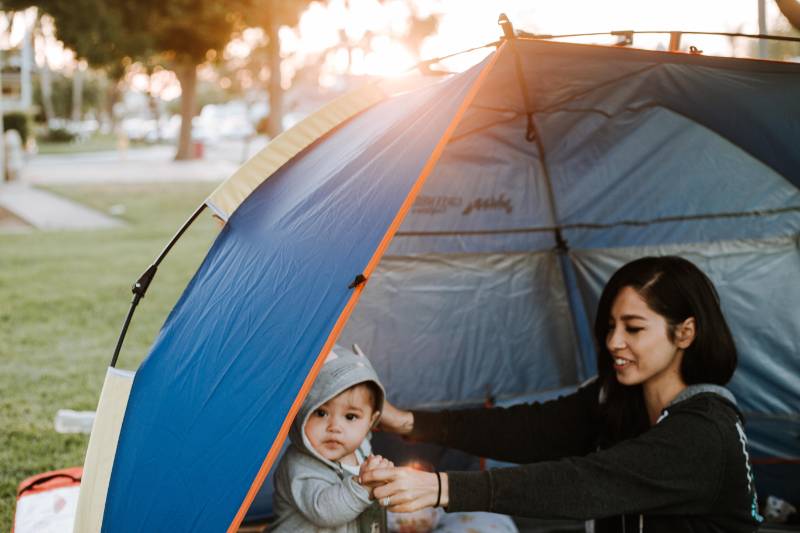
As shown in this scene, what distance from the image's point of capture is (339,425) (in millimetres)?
2262

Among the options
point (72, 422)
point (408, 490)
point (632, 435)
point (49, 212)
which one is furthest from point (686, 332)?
point (49, 212)

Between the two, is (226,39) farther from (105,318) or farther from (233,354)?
(233,354)

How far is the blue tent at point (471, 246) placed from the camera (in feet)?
6.27

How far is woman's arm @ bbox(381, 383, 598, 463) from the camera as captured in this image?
2564mm

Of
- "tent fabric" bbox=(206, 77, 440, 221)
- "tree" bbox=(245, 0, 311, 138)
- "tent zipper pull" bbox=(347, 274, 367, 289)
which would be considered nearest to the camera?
"tent zipper pull" bbox=(347, 274, 367, 289)

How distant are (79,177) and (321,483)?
54.3 feet

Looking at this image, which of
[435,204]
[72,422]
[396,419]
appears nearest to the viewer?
[396,419]

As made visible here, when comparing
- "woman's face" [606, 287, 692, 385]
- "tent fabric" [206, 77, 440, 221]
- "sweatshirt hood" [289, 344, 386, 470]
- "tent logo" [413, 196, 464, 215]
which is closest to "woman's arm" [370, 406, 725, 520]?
"woman's face" [606, 287, 692, 385]

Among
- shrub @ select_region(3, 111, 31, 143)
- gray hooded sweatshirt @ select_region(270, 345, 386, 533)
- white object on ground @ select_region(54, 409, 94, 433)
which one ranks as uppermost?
shrub @ select_region(3, 111, 31, 143)

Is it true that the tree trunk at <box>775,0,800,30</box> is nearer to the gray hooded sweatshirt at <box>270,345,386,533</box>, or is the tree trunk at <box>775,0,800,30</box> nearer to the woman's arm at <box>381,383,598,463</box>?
the woman's arm at <box>381,383,598,463</box>

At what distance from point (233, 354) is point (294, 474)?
462 millimetres

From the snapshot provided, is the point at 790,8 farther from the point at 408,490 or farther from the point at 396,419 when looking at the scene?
the point at 408,490

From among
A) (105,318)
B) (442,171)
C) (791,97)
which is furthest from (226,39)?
(791,97)

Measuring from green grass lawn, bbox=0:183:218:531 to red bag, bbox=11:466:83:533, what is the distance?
0.85ft
